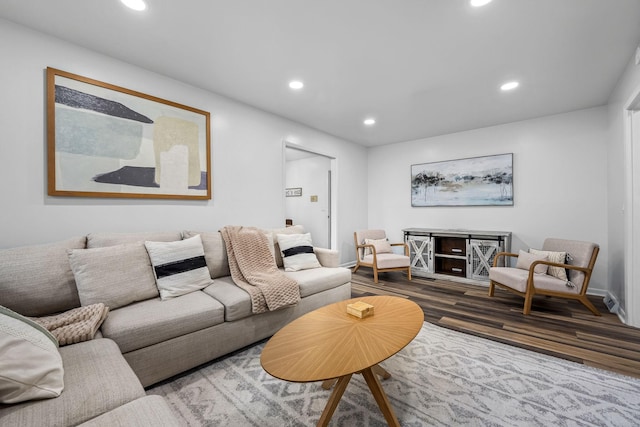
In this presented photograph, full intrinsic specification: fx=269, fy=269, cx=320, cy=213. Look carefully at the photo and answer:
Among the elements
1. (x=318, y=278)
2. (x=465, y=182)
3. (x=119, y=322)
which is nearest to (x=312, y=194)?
(x=465, y=182)

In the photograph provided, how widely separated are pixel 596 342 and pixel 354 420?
2357 mm

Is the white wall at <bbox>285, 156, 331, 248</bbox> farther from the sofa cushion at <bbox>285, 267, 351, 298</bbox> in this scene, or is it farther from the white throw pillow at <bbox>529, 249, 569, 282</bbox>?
the white throw pillow at <bbox>529, 249, 569, 282</bbox>

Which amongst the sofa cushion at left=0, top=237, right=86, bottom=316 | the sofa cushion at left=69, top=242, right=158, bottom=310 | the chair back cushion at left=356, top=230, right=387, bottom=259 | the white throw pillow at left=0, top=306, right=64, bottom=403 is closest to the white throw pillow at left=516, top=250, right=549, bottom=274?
the chair back cushion at left=356, top=230, right=387, bottom=259

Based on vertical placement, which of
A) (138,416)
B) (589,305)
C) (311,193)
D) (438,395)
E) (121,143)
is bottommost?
(438,395)

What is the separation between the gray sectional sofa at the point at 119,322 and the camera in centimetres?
100

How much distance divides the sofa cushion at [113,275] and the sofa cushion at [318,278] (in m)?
1.25

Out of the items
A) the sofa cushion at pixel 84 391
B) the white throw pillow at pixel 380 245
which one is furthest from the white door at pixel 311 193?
the sofa cushion at pixel 84 391

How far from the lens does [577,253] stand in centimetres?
305

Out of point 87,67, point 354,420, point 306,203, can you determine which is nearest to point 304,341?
point 354,420

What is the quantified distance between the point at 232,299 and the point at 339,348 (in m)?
1.06

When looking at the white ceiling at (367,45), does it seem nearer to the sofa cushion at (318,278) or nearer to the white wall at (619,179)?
the white wall at (619,179)

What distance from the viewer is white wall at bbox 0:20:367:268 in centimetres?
197

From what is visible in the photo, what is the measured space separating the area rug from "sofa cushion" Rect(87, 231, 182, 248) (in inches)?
44.6

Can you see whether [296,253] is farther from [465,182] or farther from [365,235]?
[465,182]
